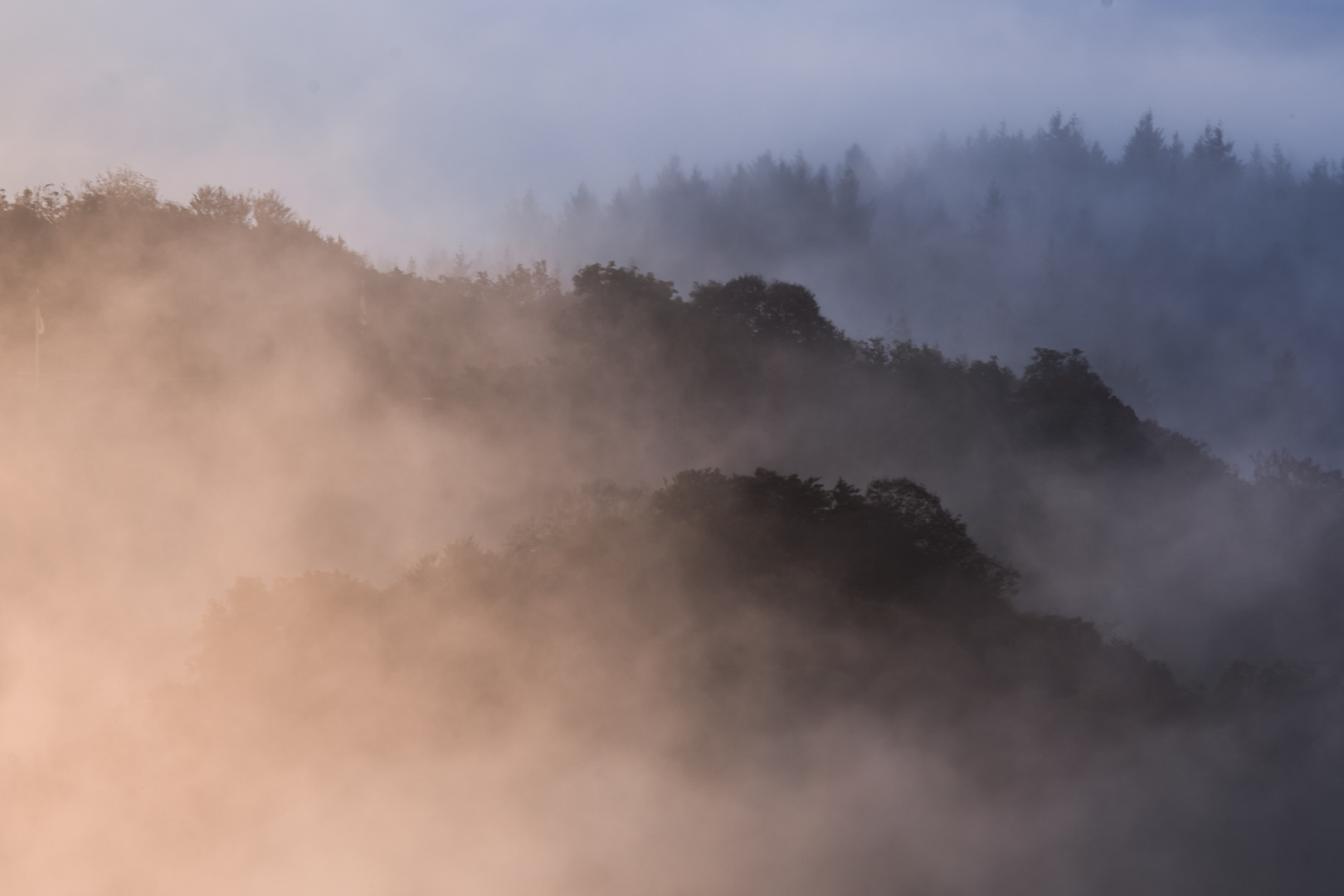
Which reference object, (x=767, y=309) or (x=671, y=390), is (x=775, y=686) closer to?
(x=671, y=390)

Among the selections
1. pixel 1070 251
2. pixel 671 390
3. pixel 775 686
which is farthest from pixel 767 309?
pixel 1070 251

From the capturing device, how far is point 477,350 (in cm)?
3006

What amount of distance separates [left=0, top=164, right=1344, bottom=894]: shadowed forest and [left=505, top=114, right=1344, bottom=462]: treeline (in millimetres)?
46666

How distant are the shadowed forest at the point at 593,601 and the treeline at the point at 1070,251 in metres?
46.7

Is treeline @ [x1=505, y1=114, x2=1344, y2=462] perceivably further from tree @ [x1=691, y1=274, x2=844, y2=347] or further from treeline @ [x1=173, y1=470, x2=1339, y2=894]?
treeline @ [x1=173, y1=470, x2=1339, y2=894]

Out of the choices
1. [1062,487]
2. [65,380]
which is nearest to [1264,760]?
[1062,487]

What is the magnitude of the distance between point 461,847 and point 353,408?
38.3ft

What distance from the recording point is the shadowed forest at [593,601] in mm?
16984

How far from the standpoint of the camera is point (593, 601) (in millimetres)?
18969

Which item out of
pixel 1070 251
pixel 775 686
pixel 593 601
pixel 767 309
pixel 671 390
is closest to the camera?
pixel 775 686

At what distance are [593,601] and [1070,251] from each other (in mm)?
93651

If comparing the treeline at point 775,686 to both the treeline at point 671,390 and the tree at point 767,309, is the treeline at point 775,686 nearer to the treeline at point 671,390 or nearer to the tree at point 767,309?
the treeline at point 671,390

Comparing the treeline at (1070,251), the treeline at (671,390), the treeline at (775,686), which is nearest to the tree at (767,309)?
the treeline at (671,390)

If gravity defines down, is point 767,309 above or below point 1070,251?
below
